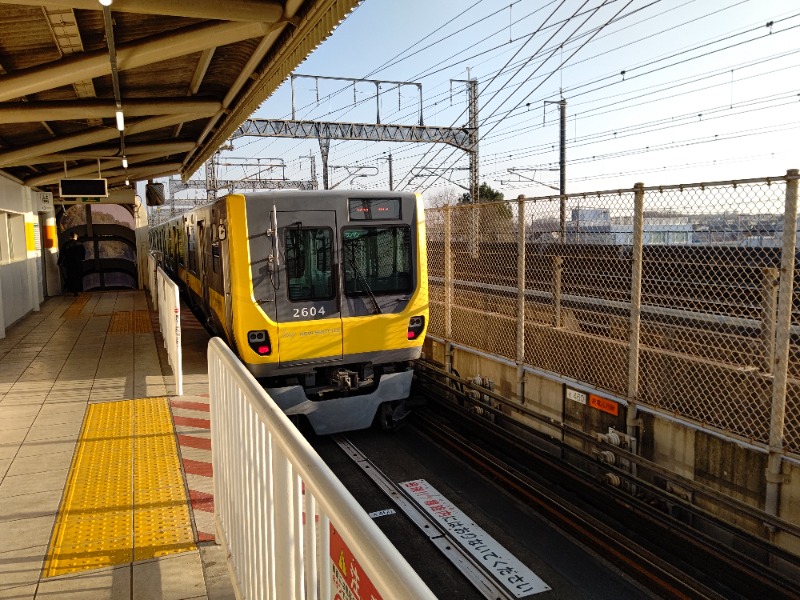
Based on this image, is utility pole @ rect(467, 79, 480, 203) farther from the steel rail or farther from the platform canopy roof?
the steel rail

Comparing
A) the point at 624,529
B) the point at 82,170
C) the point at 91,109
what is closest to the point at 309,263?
the point at 624,529

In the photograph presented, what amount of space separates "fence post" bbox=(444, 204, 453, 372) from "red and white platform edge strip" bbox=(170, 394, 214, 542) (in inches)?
132

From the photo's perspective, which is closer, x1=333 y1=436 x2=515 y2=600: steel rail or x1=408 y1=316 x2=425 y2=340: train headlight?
x1=333 y1=436 x2=515 y2=600: steel rail

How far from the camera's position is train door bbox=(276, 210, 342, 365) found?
6844 mm

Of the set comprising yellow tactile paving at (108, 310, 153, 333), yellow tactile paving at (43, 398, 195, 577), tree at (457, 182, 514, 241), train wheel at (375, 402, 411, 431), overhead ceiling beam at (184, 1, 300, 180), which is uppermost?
overhead ceiling beam at (184, 1, 300, 180)

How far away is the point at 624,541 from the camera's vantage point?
4.82m

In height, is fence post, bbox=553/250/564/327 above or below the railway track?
above

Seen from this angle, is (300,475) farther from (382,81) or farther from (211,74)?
(382,81)

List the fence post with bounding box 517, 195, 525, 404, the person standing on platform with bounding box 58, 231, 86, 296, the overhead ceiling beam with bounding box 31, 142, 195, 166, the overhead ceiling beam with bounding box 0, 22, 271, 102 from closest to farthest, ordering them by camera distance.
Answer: the overhead ceiling beam with bounding box 0, 22, 271, 102
the fence post with bounding box 517, 195, 525, 404
the overhead ceiling beam with bounding box 31, 142, 195, 166
the person standing on platform with bounding box 58, 231, 86, 296

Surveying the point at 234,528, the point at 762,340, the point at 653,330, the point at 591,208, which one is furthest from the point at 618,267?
the point at 234,528

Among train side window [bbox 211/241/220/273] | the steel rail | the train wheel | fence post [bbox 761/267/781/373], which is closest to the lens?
the steel rail

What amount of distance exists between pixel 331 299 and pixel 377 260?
28.1 inches

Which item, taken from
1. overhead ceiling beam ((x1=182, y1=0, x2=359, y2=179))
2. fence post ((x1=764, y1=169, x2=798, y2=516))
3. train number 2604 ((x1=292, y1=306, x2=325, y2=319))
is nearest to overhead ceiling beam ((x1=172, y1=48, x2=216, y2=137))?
overhead ceiling beam ((x1=182, y1=0, x2=359, y2=179))

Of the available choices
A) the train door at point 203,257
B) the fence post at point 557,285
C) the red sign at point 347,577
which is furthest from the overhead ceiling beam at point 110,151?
the red sign at point 347,577
